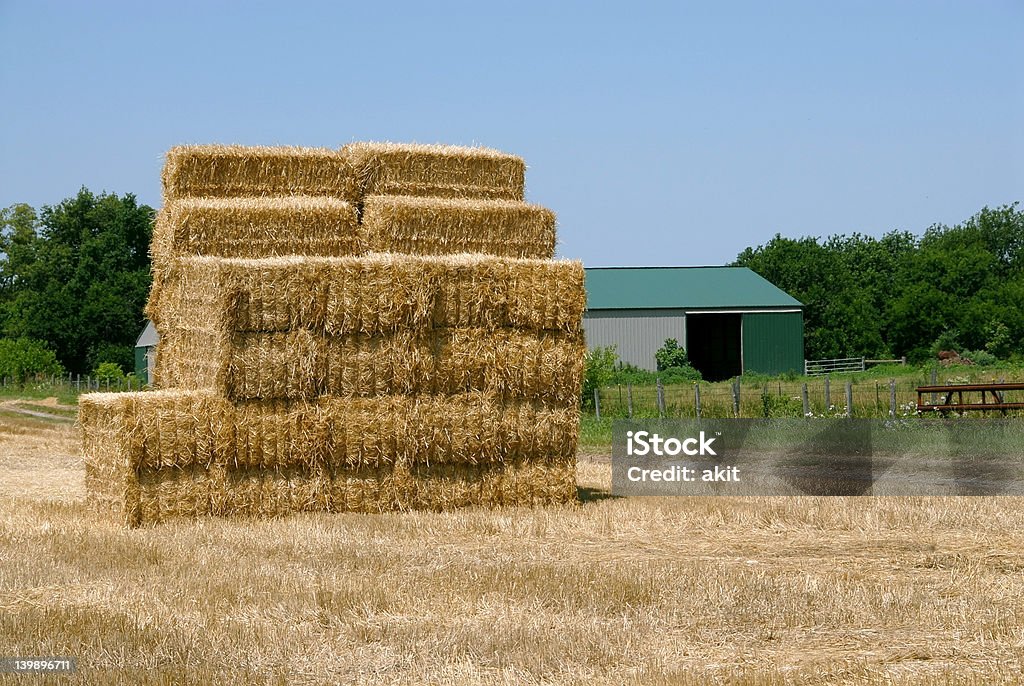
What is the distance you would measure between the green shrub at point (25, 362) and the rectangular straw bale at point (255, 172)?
2050 inches

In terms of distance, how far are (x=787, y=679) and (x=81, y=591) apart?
5027 millimetres

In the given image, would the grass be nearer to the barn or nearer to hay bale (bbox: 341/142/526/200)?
hay bale (bbox: 341/142/526/200)

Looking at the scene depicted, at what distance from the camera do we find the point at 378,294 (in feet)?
43.5

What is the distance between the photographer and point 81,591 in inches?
346

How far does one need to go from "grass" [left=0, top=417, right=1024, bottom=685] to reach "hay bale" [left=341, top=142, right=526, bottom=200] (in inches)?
171

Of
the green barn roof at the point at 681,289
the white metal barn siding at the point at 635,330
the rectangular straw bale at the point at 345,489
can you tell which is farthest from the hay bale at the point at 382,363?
the white metal barn siding at the point at 635,330

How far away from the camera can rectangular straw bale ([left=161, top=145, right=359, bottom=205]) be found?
1512 cm

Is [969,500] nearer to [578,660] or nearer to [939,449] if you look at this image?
[939,449]

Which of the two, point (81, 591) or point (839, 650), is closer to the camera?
point (839, 650)

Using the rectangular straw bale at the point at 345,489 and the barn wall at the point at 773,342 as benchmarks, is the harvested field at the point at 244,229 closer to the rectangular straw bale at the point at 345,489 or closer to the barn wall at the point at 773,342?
the rectangular straw bale at the point at 345,489

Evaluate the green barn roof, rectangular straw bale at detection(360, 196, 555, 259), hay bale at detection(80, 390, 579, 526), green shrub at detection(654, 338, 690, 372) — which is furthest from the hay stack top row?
green shrub at detection(654, 338, 690, 372)

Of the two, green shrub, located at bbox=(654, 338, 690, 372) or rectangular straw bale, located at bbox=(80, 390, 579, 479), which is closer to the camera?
rectangular straw bale, located at bbox=(80, 390, 579, 479)

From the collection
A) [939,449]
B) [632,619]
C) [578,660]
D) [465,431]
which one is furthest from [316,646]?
[939,449]

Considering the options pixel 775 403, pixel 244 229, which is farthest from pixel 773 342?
pixel 244 229
